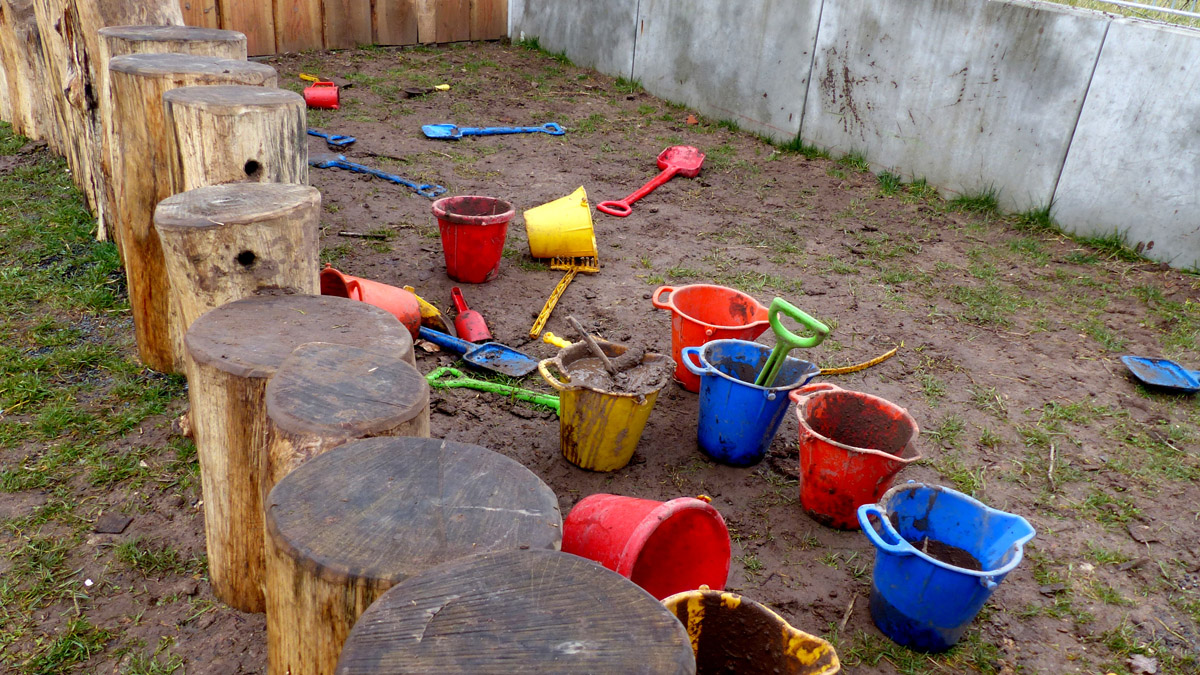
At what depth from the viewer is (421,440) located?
1.62 m

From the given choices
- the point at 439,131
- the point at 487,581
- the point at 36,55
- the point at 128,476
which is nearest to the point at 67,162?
the point at 36,55

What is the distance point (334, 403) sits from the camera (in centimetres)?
173

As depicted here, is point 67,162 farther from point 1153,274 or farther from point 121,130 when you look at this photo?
point 1153,274

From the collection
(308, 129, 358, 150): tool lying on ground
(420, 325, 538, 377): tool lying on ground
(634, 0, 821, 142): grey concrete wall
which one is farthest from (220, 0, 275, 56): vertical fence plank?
Answer: (420, 325, 538, 377): tool lying on ground

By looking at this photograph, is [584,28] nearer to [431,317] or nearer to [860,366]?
[431,317]

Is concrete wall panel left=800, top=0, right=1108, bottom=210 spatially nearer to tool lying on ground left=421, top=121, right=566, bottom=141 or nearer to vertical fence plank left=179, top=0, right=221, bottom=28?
tool lying on ground left=421, top=121, right=566, bottom=141

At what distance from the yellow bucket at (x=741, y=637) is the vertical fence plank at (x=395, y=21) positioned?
8381 mm

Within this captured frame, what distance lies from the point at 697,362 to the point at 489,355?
3.09 feet

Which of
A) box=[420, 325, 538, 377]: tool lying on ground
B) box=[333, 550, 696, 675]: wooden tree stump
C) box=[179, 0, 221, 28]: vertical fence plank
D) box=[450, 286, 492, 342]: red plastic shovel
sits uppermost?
box=[179, 0, 221, 28]: vertical fence plank

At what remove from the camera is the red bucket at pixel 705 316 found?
133 inches

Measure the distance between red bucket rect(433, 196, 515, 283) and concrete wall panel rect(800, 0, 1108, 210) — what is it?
3.46m

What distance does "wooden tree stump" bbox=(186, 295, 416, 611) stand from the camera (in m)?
1.96

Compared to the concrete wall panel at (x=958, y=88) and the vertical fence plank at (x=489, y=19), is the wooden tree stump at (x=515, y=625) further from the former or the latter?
the vertical fence plank at (x=489, y=19)

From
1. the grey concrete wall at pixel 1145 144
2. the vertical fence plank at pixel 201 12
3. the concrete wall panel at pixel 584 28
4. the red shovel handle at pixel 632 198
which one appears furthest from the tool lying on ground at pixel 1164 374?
the vertical fence plank at pixel 201 12
